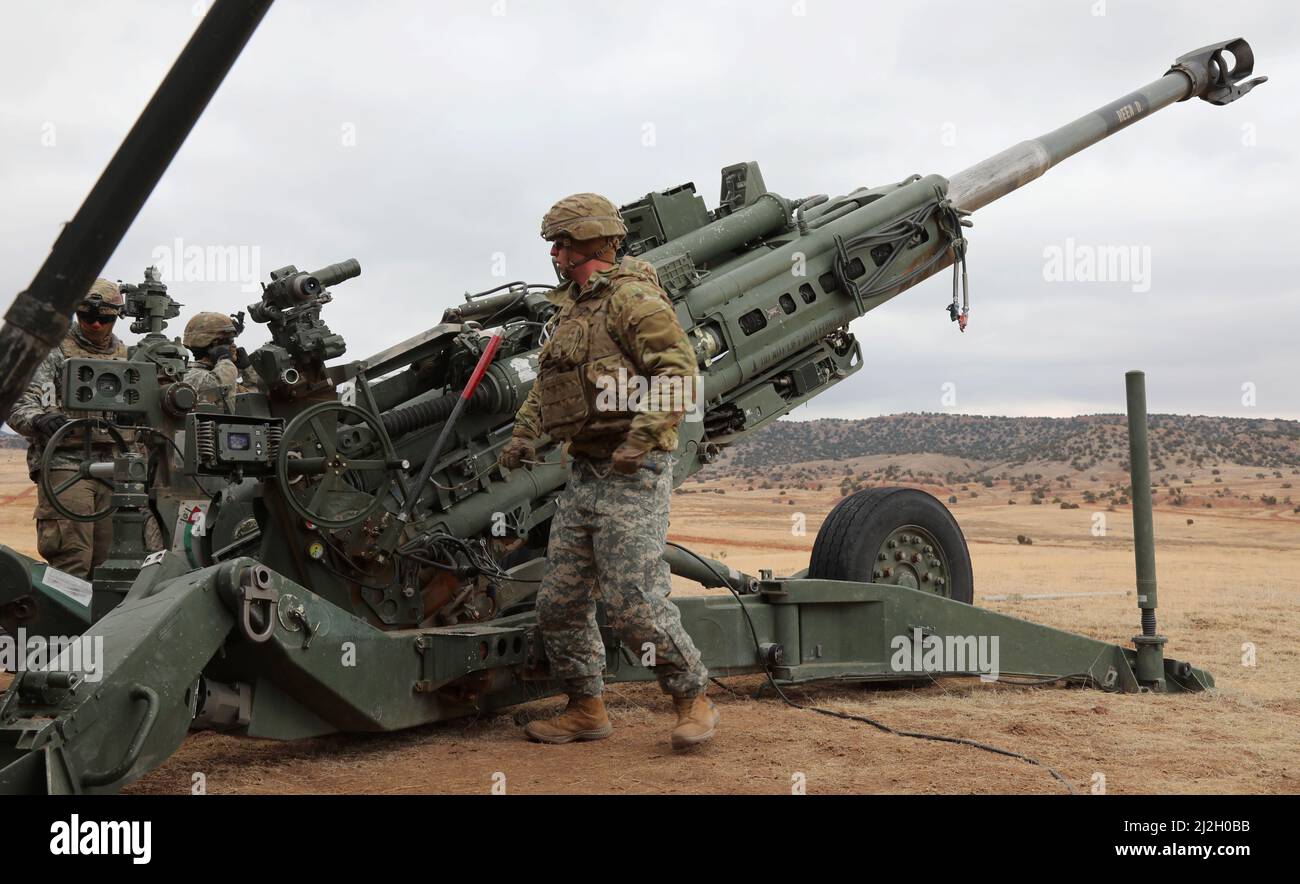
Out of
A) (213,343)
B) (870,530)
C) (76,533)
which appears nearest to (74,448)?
(76,533)

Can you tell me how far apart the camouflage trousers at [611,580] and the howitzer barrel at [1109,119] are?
367cm

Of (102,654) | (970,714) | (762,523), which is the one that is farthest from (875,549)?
(762,523)

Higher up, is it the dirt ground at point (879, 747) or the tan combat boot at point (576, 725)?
the tan combat boot at point (576, 725)

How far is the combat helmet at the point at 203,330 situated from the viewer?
312 inches

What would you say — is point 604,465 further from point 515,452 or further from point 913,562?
point 913,562

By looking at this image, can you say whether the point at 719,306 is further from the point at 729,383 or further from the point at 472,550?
the point at 472,550

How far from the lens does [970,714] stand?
5910 mm

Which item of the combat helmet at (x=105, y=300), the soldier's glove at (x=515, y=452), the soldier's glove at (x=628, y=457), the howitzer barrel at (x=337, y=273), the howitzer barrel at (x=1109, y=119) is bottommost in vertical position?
the soldier's glove at (x=628, y=457)

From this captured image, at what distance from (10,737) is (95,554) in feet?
13.4

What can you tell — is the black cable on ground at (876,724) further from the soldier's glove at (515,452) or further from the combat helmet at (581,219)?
the combat helmet at (581,219)

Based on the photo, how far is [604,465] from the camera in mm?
5039

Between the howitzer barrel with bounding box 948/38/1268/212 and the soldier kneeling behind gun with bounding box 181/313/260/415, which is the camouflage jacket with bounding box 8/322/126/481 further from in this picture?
the howitzer barrel with bounding box 948/38/1268/212

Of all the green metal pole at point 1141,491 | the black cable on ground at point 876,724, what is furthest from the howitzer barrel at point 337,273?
the green metal pole at point 1141,491

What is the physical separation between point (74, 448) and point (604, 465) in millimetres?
4046
